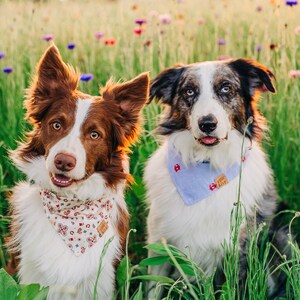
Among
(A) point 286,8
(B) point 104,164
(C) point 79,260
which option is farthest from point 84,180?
(A) point 286,8

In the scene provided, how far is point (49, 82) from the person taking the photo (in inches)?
135

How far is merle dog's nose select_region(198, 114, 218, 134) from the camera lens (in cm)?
345

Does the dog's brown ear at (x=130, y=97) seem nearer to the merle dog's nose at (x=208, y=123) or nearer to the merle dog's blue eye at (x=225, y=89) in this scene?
the merle dog's nose at (x=208, y=123)

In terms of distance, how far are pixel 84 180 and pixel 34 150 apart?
0.34 meters

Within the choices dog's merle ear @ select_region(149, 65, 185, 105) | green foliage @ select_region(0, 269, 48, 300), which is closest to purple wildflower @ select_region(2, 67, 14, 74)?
dog's merle ear @ select_region(149, 65, 185, 105)

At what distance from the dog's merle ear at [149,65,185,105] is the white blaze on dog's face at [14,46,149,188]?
0.46m

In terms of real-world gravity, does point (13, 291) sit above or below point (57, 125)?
below

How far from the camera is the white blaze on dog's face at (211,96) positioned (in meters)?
3.52

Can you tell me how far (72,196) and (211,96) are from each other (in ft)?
3.25

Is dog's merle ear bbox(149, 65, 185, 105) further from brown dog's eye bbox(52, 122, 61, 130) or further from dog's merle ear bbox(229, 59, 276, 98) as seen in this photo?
brown dog's eye bbox(52, 122, 61, 130)

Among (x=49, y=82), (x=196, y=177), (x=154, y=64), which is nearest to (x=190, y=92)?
(x=196, y=177)

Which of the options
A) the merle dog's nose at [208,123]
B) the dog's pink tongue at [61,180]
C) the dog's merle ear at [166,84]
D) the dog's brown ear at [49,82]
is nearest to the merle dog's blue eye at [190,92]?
the dog's merle ear at [166,84]

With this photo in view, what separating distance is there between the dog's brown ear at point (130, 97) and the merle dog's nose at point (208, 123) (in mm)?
339

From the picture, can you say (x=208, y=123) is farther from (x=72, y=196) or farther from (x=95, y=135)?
(x=72, y=196)
